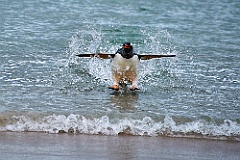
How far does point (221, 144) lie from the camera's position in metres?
9.05

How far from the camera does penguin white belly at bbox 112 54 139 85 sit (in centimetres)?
1200

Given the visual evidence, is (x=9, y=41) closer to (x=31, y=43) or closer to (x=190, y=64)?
(x=31, y=43)

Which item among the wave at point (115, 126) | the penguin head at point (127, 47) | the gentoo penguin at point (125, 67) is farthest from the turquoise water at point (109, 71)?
the penguin head at point (127, 47)

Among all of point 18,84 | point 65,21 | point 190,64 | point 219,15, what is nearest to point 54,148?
point 18,84

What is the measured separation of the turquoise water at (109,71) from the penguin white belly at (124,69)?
277mm

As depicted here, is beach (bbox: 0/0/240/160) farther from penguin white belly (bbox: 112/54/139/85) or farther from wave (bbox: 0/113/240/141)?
penguin white belly (bbox: 112/54/139/85)

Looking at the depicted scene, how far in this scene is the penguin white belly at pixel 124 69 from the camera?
12000 mm

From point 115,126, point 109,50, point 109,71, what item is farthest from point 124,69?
point 109,50

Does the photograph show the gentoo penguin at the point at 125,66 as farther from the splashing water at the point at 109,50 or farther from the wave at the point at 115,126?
the wave at the point at 115,126

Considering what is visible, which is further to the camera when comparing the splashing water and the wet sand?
the splashing water

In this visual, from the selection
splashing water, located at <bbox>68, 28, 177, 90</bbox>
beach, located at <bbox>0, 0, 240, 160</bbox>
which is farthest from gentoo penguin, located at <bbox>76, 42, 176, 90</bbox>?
splashing water, located at <bbox>68, 28, 177, 90</bbox>

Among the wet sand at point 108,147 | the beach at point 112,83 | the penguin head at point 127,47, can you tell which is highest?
the penguin head at point 127,47

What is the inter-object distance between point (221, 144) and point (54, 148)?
2205 mm

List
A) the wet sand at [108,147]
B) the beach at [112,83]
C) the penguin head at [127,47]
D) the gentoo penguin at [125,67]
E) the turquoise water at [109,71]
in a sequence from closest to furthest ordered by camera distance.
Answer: the wet sand at [108,147] → the beach at [112,83] → the turquoise water at [109,71] → the penguin head at [127,47] → the gentoo penguin at [125,67]
